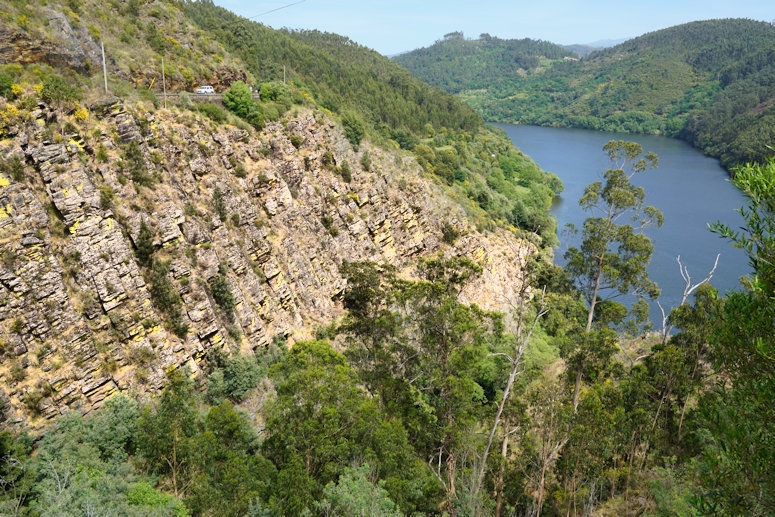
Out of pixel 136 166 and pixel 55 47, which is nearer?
pixel 136 166

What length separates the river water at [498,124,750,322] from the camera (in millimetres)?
60438

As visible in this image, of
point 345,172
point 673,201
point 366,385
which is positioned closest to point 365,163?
point 345,172

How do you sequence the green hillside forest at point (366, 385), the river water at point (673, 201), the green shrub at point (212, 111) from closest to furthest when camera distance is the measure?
the green hillside forest at point (366, 385) → the green shrub at point (212, 111) → the river water at point (673, 201)

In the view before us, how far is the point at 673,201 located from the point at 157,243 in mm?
87031

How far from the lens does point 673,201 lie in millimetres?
87438

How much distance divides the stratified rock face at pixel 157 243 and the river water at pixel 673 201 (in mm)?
27357

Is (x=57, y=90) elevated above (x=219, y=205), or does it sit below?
above

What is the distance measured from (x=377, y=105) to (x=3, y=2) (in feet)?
237

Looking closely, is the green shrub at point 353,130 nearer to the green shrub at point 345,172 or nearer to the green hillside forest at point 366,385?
the green shrub at point 345,172

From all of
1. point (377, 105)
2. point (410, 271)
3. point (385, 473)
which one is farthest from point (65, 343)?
point (377, 105)

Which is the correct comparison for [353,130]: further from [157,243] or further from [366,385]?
[366,385]

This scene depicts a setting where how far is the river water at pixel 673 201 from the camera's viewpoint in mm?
60438

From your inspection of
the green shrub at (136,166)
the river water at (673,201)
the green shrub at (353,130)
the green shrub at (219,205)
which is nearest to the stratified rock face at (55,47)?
the green shrub at (136,166)

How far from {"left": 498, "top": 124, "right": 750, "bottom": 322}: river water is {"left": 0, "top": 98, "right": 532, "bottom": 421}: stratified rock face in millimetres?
27357
